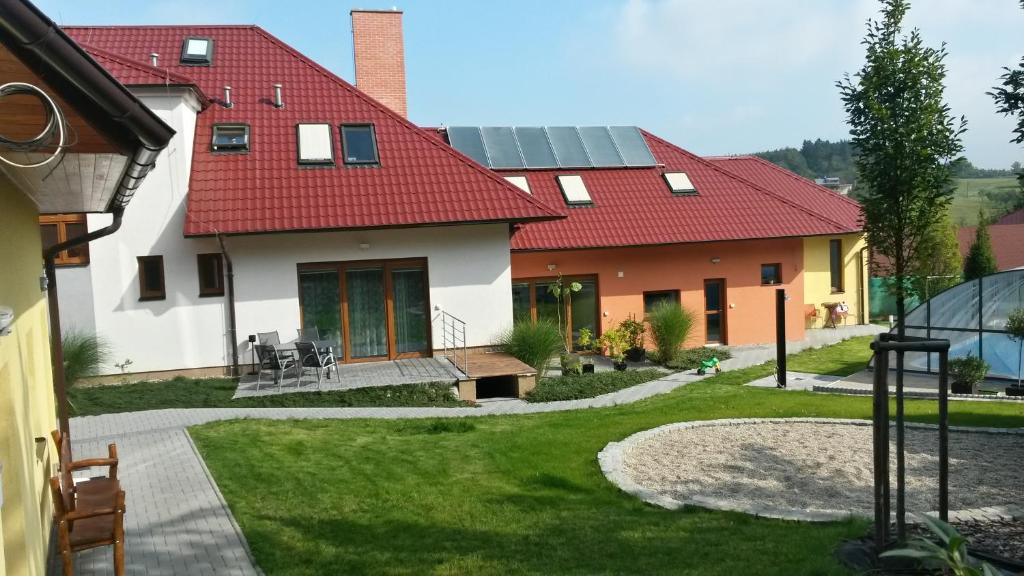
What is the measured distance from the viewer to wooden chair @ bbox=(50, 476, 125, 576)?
5.52 metres

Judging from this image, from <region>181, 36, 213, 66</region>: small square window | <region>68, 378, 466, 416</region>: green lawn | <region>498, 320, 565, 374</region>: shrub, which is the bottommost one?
<region>68, 378, 466, 416</region>: green lawn

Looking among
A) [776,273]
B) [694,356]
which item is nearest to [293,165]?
[694,356]

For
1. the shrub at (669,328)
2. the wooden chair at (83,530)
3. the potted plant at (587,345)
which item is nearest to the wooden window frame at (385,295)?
the potted plant at (587,345)

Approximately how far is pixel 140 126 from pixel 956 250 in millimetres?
32950

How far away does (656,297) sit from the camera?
2184 centimetres

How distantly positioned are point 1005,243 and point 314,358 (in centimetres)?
4196

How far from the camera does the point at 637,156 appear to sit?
79.6 ft

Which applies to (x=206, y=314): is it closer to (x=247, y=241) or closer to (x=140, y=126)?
(x=247, y=241)

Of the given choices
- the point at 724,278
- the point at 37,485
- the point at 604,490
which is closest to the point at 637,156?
the point at 724,278

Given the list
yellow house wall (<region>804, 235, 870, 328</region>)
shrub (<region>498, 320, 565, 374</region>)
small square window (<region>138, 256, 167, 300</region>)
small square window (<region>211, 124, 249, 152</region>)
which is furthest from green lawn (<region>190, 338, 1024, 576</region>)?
yellow house wall (<region>804, 235, 870, 328</region>)

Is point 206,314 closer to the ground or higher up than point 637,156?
closer to the ground

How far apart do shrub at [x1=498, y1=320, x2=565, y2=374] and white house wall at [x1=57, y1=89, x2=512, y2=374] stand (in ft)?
9.17

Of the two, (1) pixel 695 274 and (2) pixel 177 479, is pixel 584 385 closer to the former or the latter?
(1) pixel 695 274

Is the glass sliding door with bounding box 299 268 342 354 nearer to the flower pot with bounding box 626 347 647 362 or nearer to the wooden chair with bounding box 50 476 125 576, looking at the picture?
the flower pot with bounding box 626 347 647 362
